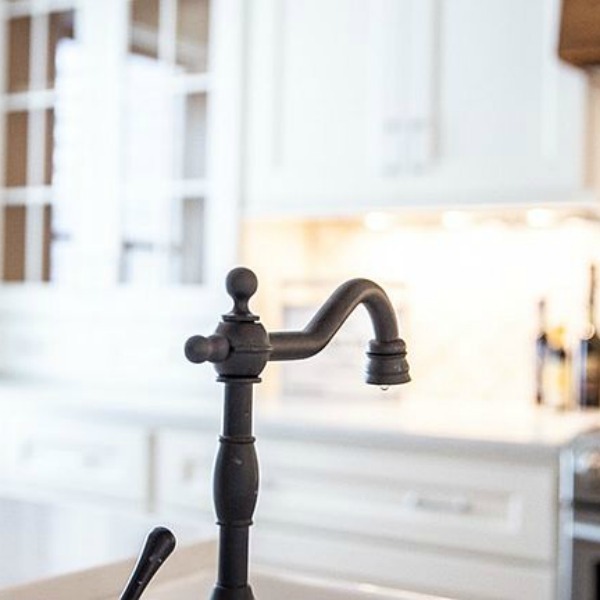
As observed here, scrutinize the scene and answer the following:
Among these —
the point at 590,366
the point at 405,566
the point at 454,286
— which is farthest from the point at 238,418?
the point at 454,286

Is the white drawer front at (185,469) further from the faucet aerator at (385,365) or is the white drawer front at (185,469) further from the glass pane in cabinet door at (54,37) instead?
the faucet aerator at (385,365)

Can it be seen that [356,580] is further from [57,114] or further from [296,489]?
[57,114]

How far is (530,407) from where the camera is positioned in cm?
275

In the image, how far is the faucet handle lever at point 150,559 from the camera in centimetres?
74

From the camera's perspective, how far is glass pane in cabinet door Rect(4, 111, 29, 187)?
337cm

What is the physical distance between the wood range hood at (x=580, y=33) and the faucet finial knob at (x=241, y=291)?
68.8 inches

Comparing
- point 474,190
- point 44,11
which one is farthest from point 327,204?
point 44,11

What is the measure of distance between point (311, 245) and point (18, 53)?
110 cm

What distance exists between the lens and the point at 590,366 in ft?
8.71

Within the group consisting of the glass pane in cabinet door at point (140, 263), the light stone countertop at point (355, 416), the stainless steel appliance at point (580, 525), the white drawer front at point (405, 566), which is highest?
the glass pane in cabinet door at point (140, 263)

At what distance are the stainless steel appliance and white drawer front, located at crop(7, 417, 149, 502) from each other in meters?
1.02

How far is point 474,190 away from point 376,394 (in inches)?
25.6

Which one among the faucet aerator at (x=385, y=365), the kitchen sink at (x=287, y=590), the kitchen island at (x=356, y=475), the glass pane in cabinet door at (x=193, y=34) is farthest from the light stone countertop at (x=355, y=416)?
the faucet aerator at (x=385, y=365)

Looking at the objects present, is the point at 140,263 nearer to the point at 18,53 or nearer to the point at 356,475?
the point at 18,53
